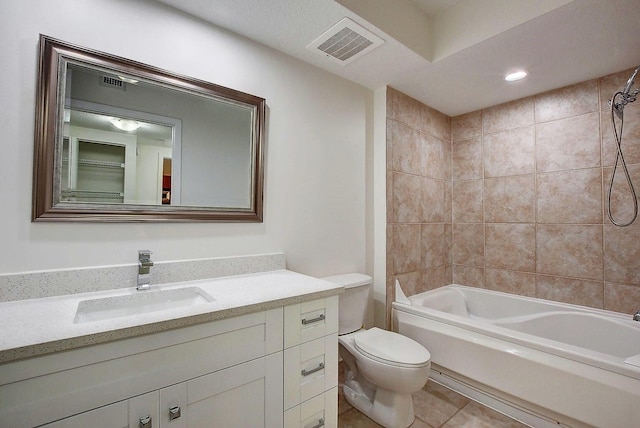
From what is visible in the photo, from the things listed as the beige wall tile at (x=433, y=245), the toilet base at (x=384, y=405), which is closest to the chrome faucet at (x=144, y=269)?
the toilet base at (x=384, y=405)

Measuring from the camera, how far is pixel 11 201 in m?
1.12

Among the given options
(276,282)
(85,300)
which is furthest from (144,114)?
(276,282)

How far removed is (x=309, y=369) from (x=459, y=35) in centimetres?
212

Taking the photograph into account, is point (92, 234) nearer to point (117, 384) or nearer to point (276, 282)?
point (117, 384)

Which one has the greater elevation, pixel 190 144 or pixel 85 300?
pixel 190 144

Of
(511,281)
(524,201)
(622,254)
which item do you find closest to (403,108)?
(524,201)

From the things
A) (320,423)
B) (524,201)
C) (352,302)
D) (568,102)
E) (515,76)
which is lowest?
(320,423)

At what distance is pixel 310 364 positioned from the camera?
131 centimetres

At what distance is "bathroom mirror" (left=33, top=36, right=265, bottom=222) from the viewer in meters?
1.19

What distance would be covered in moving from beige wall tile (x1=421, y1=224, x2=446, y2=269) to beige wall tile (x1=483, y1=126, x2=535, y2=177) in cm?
70

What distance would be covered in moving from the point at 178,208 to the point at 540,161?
2736mm

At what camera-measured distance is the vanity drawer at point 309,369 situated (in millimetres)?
1235

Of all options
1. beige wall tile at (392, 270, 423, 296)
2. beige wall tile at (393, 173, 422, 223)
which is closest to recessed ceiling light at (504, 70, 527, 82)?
beige wall tile at (393, 173, 422, 223)

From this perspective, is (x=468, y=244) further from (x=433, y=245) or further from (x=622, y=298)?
(x=622, y=298)
